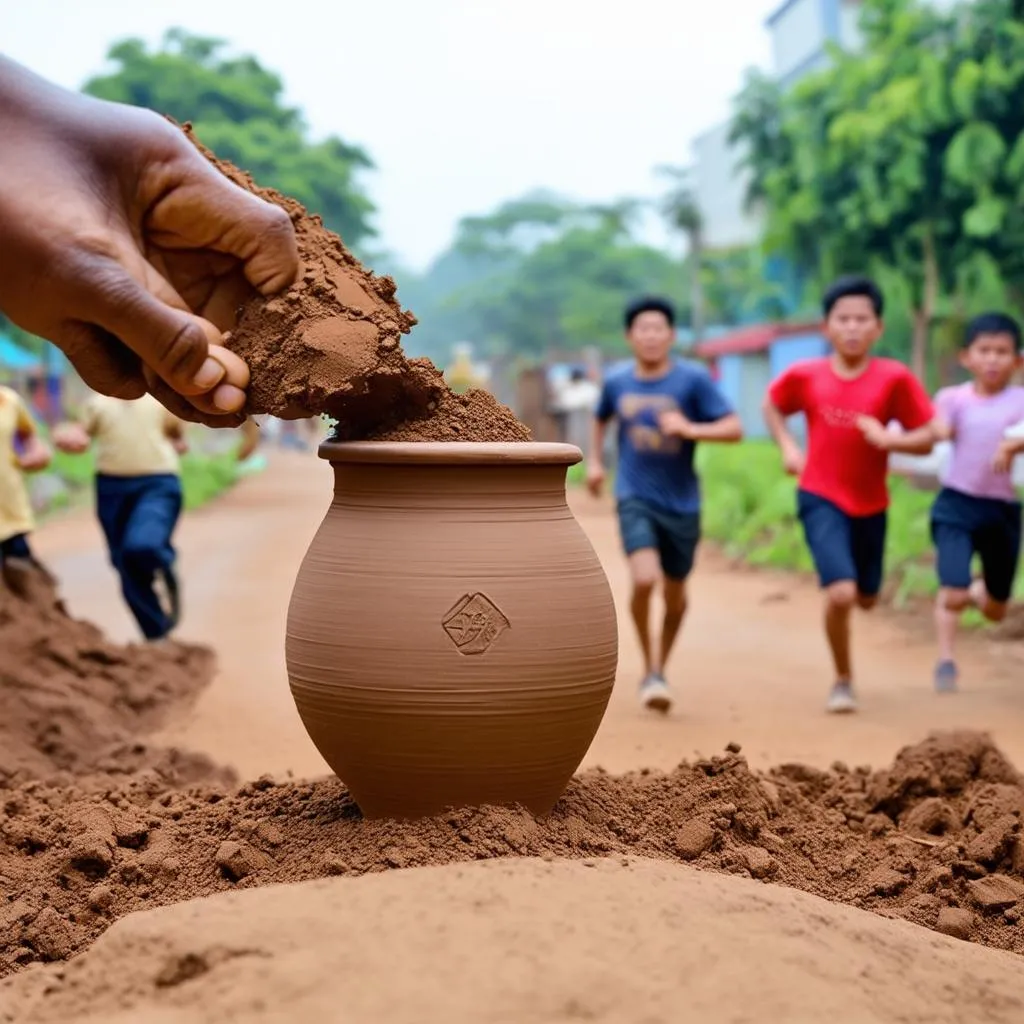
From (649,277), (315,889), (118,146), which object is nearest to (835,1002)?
(315,889)

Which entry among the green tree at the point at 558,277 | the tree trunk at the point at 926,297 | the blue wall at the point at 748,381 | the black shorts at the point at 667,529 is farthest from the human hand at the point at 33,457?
the green tree at the point at 558,277

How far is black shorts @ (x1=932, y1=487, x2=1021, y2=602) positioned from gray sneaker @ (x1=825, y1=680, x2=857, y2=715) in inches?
34.9

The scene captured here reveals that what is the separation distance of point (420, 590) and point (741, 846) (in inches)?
43.4

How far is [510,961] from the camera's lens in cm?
257

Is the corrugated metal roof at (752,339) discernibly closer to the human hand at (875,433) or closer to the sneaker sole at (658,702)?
the human hand at (875,433)

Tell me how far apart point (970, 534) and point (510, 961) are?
17.9ft

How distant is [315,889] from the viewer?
2.93 metres

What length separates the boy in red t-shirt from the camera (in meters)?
6.98

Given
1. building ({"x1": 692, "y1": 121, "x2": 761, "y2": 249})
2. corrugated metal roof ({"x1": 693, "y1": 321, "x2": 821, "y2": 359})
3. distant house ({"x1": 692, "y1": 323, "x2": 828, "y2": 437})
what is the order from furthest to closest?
building ({"x1": 692, "y1": 121, "x2": 761, "y2": 249}) → distant house ({"x1": 692, "y1": 323, "x2": 828, "y2": 437}) → corrugated metal roof ({"x1": 693, "y1": 321, "x2": 821, "y2": 359})

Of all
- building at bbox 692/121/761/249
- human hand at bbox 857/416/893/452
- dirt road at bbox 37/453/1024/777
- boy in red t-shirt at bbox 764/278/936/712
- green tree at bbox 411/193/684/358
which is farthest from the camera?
green tree at bbox 411/193/684/358

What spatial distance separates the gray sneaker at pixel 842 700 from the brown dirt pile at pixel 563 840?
216 cm

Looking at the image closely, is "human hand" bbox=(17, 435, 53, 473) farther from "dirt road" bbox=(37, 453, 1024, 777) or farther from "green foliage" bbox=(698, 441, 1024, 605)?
"green foliage" bbox=(698, 441, 1024, 605)

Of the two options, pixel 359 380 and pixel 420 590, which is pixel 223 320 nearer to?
pixel 359 380

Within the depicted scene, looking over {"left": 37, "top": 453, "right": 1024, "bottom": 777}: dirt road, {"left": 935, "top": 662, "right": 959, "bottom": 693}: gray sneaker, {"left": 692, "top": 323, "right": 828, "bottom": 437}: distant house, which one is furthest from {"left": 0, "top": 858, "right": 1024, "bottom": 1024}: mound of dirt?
{"left": 692, "top": 323, "right": 828, "bottom": 437}: distant house
